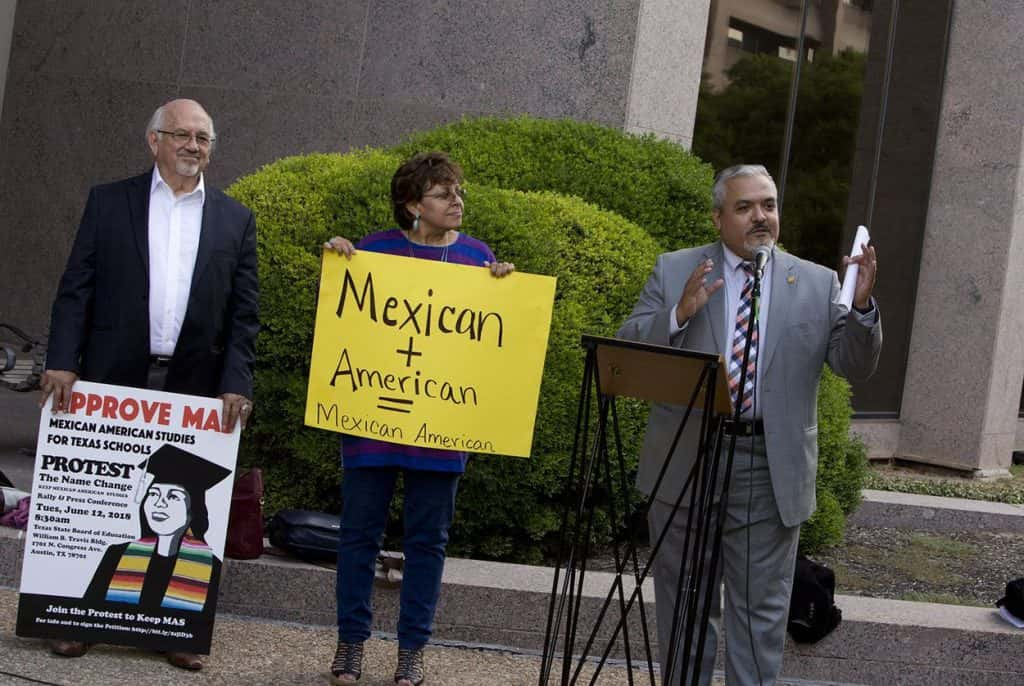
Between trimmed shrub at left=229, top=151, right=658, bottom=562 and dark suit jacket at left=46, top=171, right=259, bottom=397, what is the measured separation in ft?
4.53

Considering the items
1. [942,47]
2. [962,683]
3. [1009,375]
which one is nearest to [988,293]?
[1009,375]

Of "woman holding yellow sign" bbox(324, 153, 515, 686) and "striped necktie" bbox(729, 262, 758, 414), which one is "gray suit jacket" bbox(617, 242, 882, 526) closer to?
"striped necktie" bbox(729, 262, 758, 414)

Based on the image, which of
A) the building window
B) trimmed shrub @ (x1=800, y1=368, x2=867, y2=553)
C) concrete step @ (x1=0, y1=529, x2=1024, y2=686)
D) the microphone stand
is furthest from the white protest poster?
the building window

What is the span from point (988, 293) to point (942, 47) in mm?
2403

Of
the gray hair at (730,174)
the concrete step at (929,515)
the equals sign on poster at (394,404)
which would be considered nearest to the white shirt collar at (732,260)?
the gray hair at (730,174)

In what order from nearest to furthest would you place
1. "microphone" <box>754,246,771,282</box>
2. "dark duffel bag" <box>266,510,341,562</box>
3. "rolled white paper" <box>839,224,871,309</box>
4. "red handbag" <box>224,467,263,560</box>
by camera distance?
"microphone" <box>754,246,771,282</box>
"rolled white paper" <box>839,224,871,309</box>
"red handbag" <box>224,467,263,560</box>
"dark duffel bag" <box>266,510,341,562</box>

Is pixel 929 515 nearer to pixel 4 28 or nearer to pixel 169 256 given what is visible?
pixel 169 256

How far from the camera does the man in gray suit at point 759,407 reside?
456cm

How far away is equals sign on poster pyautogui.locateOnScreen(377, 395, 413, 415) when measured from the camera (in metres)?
5.25

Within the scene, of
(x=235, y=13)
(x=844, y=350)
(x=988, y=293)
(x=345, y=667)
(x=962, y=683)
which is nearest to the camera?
(x=844, y=350)

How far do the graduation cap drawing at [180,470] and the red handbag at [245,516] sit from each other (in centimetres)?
62

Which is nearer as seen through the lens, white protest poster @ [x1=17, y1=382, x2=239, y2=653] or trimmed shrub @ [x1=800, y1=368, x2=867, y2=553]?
white protest poster @ [x1=17, y1=382, x2=239, y2=653]

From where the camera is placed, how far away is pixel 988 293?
1246 centimetres

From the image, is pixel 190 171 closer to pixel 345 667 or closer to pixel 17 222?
pixel 345 667
